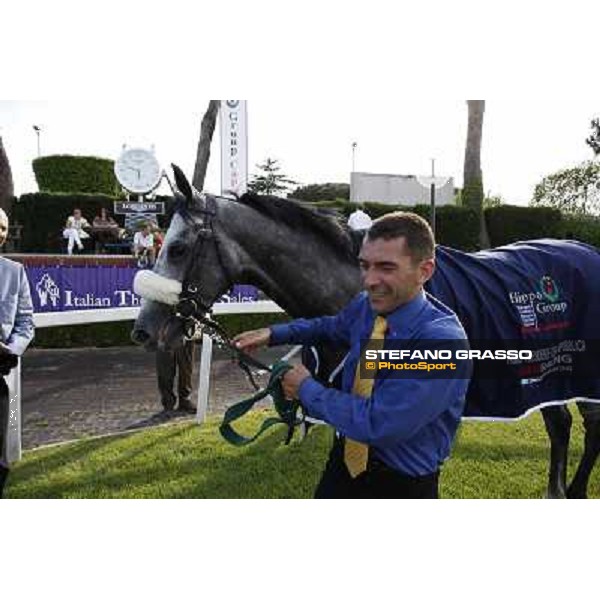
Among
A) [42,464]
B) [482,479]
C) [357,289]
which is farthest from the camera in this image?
[482,479]

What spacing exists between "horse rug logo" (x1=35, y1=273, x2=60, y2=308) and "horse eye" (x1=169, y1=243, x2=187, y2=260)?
619 millimetres

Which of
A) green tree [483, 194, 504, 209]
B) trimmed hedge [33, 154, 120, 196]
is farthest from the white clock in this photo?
green tree [483, 194, 504, 209]

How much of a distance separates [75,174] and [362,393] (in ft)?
4.43

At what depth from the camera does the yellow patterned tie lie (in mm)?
1553

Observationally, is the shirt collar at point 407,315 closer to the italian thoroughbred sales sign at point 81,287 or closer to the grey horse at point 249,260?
the grey horse at point 249,260

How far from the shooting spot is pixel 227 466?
3.37 m

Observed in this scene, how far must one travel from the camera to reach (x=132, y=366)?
11.1ft

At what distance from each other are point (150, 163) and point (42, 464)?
68.7 inches

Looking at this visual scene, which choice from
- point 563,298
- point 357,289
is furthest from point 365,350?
point 563,298

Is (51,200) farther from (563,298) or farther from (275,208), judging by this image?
(563,298)

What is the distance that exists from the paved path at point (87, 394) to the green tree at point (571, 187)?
128cm

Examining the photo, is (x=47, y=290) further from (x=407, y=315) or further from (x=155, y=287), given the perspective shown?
(x=407, y=315)

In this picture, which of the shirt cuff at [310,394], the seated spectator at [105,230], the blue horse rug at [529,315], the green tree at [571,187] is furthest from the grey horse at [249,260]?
the shirt cuff at [310,394]

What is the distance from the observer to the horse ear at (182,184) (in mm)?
2096
